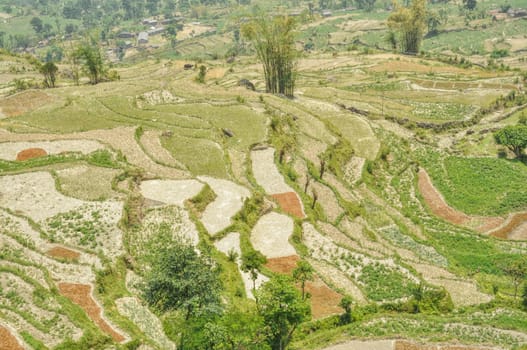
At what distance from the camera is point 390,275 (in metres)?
44.3

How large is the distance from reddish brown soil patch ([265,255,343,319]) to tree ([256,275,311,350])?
6763 millimetres

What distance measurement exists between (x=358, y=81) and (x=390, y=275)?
90.3 m

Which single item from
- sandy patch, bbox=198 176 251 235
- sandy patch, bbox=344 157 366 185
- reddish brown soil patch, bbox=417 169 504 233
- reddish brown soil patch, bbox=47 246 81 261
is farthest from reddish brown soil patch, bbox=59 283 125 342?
reddish brown soil patch, bbox=417 169 504 233

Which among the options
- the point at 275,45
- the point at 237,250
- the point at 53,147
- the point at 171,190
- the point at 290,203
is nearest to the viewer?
the point at 237,250

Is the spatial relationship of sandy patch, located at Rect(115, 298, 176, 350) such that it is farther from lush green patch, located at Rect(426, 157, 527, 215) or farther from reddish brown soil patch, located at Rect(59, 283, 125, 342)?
lush green patch, located at Rect(426, 157, 527, 215)

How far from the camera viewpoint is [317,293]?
1651 inches

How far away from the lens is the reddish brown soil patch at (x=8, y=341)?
28688mm

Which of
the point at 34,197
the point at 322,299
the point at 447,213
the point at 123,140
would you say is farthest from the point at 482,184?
the point at 34,197

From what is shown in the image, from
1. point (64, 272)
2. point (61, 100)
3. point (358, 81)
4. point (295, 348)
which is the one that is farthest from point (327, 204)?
point (358, 81)

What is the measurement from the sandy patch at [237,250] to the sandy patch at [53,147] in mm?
22221

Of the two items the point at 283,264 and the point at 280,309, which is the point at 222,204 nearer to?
the point at 283,264

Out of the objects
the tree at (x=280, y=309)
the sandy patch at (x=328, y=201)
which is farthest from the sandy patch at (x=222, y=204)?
the tree at (x=280, y=309)

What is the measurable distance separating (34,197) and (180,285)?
2393 centimetres

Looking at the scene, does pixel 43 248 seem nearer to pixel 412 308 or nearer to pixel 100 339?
pixel 100 339
